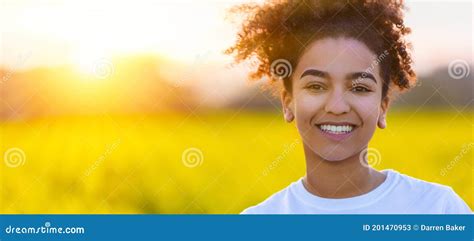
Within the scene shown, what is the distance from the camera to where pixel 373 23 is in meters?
4.18

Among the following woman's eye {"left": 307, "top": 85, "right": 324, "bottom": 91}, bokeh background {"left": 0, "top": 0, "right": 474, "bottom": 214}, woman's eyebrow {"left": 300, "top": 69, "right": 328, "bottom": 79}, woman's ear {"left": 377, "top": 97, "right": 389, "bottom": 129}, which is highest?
woman's ear {"left": 377, "top": 97, "right": 389, "bottom": 129}

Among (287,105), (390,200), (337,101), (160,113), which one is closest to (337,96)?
(337,101)

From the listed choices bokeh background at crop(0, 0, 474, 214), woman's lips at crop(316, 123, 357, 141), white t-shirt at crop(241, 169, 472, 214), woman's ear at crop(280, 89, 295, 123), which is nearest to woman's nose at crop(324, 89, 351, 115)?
woman's lips at crop(316, 123, 357, 141)

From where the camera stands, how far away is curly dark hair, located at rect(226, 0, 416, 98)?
164 inches

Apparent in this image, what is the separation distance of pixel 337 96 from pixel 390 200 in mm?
791

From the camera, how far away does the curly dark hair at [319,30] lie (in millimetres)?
4172

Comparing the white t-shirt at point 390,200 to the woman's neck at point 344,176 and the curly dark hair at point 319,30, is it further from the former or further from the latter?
the curly dark hair at point 319,30

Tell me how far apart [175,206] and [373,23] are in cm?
182

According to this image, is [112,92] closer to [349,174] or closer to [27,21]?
[27,21]

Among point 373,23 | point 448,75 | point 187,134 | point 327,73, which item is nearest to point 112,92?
point 187,134

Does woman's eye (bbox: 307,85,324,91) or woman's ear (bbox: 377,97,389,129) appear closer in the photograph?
woman's eye (bbox: 307,85,324,91)

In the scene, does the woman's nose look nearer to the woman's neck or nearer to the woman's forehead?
the woman's forehead

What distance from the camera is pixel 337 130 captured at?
4.19 m
